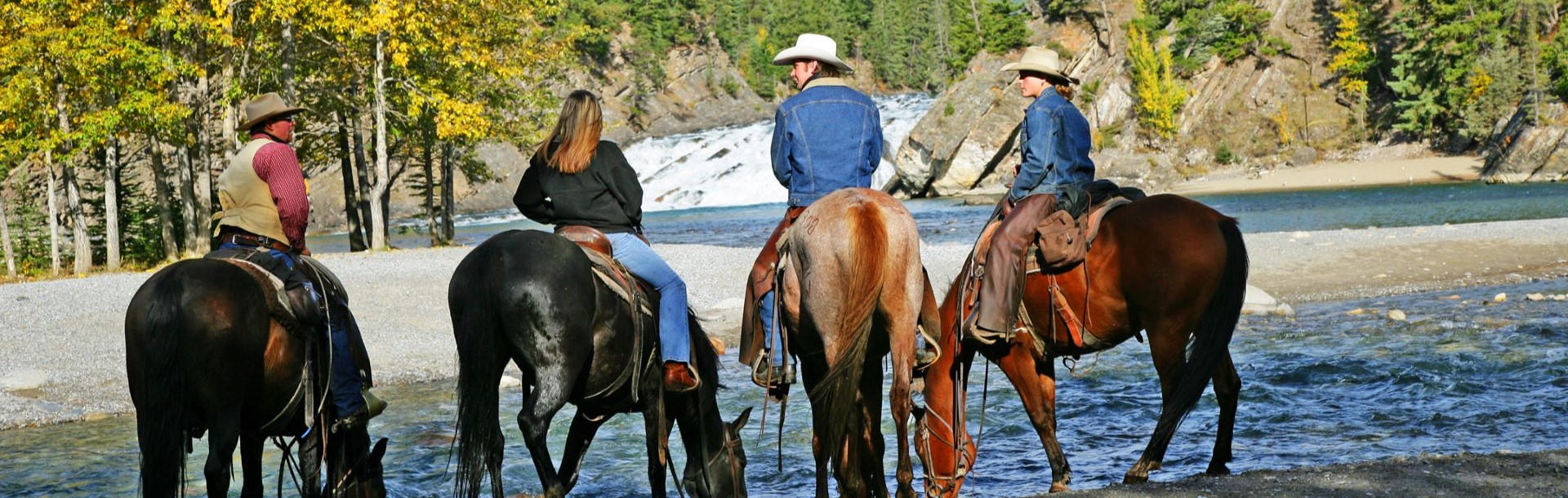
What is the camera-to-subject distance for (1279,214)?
1671 inches

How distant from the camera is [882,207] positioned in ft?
20.2

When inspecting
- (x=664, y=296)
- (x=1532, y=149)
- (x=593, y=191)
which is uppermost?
(x=1532, y=149)

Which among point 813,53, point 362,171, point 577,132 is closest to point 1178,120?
point 362,171

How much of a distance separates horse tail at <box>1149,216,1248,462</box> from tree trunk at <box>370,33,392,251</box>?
86.4 ft

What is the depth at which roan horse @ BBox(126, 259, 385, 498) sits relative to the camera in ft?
19.5

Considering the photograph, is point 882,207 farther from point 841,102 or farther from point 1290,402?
point 1290,402

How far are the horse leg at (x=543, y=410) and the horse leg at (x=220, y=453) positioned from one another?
1.47 metres

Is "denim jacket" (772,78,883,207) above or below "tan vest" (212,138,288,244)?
above

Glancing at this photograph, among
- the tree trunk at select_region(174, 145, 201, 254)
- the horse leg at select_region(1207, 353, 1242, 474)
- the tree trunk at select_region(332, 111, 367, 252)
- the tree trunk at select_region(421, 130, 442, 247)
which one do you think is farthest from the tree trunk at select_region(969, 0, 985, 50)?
the horse leg at select_region(1207, 353, 1242, 474)

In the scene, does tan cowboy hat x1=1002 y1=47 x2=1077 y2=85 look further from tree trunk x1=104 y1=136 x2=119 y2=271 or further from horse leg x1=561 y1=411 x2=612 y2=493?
tree trunk x1=104 y1=136 x2=119 y2=271

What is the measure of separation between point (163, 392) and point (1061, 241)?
509cm

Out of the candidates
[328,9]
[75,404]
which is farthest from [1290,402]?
[328,9]

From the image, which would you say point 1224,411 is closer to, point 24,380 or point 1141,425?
point 1141,425

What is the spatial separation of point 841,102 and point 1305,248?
19935 mm
